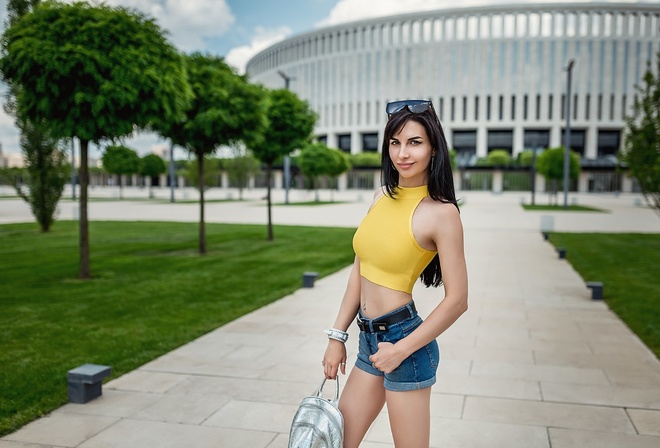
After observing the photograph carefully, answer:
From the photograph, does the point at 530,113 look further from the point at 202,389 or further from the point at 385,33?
the point at 202,389

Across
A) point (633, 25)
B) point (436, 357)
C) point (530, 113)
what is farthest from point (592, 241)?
point (633, 25)

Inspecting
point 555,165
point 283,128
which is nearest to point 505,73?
point 555,165

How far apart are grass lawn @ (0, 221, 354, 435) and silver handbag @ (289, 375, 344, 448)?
9.67 ft

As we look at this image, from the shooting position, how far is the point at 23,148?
20.8 meters

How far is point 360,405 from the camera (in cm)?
241

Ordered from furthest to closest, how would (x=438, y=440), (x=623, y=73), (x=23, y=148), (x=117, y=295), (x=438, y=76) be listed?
(x=438, y=76) → (x=623, y=73) → (x=23, y=148) → (x=117, y=295) → (x=438, y=440)

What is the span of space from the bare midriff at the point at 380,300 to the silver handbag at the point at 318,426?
39 centimetres

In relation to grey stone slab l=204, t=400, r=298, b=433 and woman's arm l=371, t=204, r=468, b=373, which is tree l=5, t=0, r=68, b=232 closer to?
grey stone slab l=204, t=400, r=298, b=433

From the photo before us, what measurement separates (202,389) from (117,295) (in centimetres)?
482

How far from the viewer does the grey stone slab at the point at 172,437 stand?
13.0 feet

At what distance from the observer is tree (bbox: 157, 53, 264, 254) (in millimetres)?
13203

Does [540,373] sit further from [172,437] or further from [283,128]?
[283,128]

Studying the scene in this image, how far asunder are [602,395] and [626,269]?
8553 millimetres

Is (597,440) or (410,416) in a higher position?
(410,416)
